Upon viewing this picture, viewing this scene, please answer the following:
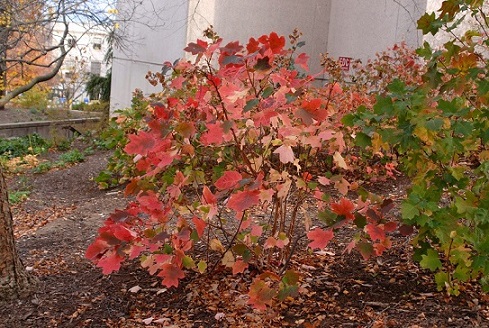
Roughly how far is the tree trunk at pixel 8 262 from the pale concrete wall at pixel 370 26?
7.91 metres

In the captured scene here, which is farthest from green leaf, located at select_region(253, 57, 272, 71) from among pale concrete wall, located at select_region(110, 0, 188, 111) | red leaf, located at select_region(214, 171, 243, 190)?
pale concrete wall, located at select_region(110, 0, 188, 111)

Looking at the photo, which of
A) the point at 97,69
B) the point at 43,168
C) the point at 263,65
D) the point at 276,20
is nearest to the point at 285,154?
the point at 263,65

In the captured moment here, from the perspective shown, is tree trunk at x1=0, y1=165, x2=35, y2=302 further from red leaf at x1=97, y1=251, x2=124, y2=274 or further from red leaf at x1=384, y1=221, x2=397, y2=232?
red leaf at x1=384, y1=221, x2=397, y2=232

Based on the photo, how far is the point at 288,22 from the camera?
12.4 metres

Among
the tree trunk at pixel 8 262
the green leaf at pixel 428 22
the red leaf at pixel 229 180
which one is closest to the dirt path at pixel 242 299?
the tree trunk at pixel 8 262

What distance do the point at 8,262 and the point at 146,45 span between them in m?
10.9

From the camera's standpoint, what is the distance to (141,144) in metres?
2.40

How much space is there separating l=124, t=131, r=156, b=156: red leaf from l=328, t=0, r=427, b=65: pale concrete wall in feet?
26.2

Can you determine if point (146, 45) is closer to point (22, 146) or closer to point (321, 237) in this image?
point (22, 146)

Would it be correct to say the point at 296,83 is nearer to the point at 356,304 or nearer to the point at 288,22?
the point at 356,304

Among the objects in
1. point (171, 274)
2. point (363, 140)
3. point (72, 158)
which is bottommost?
point (72, 158)

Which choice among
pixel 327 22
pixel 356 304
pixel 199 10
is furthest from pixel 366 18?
pixel 356 304

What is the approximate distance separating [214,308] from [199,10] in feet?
30.4

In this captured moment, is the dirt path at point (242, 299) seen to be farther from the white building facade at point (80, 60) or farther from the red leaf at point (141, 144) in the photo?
the white building facade at point (80, 60)
